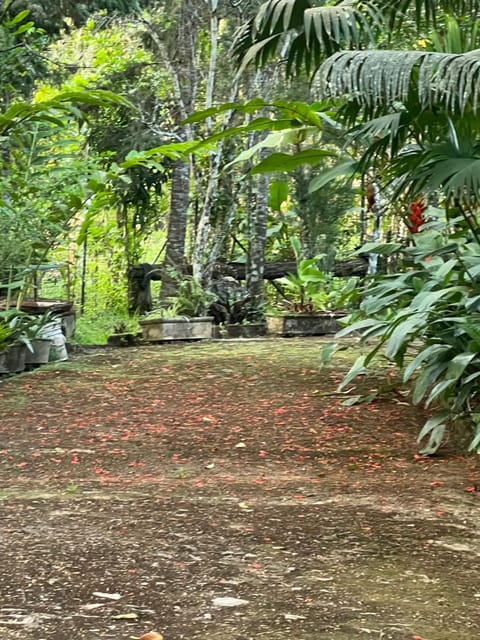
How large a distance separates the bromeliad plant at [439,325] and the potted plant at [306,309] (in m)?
3.59

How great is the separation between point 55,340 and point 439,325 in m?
3.58

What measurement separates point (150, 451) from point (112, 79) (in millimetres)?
7308

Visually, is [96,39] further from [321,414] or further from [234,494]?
[234,494]

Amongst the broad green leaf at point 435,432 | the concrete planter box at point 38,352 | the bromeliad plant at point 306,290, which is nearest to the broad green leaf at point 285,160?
the broad green leaf at point 435,432

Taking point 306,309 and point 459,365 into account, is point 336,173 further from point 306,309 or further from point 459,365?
point 306,309

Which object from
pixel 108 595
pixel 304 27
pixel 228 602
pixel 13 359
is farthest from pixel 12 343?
pixel 228 602

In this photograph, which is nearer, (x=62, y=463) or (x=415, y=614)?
(x=415, y=614)

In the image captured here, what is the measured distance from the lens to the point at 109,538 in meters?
2.37

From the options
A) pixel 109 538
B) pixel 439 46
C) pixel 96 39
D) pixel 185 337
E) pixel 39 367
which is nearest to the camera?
pixel 109 538

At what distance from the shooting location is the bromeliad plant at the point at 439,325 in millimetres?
3494

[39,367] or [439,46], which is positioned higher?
[439,46]

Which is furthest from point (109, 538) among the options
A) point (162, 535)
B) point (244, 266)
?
point (244, 266)

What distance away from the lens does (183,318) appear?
7.90 meters

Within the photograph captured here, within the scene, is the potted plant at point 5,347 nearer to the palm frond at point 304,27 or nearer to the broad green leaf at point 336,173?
the broad green leaf at point 336,173
